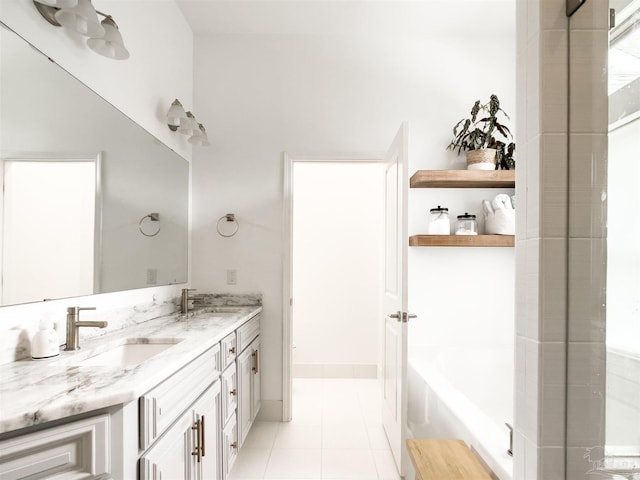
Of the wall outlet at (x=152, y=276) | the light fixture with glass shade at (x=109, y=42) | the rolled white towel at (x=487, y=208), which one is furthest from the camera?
the rolled white towel at (x=487, y=208)

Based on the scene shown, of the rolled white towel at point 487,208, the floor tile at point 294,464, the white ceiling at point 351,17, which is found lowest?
the floor tile at point 294,464

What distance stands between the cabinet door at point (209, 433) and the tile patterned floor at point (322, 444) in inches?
21.0

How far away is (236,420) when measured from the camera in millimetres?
2215

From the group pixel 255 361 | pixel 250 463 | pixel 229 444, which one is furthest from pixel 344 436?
pixel 229 444

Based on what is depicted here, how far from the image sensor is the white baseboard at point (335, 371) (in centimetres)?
409

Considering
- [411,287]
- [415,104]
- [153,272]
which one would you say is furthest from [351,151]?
[153,272]

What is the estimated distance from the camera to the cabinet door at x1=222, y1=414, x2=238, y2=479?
76.5 inches

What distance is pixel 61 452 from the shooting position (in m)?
0.94

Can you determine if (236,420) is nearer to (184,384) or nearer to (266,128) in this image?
(184,384)

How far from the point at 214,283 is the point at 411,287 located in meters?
1.48

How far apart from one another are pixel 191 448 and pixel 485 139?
2.60 metres

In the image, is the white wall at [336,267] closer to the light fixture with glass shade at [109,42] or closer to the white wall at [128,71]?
the white wall at [128,71]

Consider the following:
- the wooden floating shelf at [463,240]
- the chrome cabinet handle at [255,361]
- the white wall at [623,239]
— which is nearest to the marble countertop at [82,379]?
the chrome cabinet handle at [255,361]

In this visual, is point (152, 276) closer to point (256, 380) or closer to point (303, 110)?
point (256, 380)
